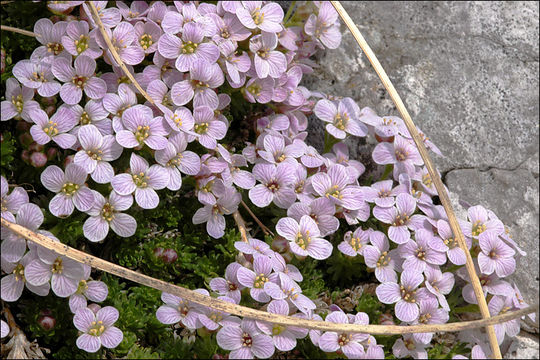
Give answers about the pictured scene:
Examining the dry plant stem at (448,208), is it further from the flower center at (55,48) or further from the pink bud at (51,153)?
the pink bud at (51,153)

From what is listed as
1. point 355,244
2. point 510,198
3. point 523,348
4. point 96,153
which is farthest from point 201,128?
point 523,348

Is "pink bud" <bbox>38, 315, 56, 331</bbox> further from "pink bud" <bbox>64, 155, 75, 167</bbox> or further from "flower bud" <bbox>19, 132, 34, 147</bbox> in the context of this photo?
"flower bud" <bbox>19, 132, 34, 147</bbox>

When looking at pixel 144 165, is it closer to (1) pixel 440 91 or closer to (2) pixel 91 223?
(2) pixel 91 223

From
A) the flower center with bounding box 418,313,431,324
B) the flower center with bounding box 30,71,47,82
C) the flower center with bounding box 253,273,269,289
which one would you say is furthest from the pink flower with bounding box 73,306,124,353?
the flower center with bounding box 418,313,431,324

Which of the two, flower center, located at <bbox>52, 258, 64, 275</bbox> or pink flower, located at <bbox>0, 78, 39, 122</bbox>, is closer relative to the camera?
flower center, located at <bbox>52, 258, 64, 275</bbox>

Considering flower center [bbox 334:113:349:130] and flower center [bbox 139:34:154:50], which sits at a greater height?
flower center [bbox 139:34:154:50]

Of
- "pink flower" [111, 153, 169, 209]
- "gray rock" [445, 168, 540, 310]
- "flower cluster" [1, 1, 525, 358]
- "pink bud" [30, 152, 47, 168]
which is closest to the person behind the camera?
"flower cluster" [1, 1, 525, 358]
